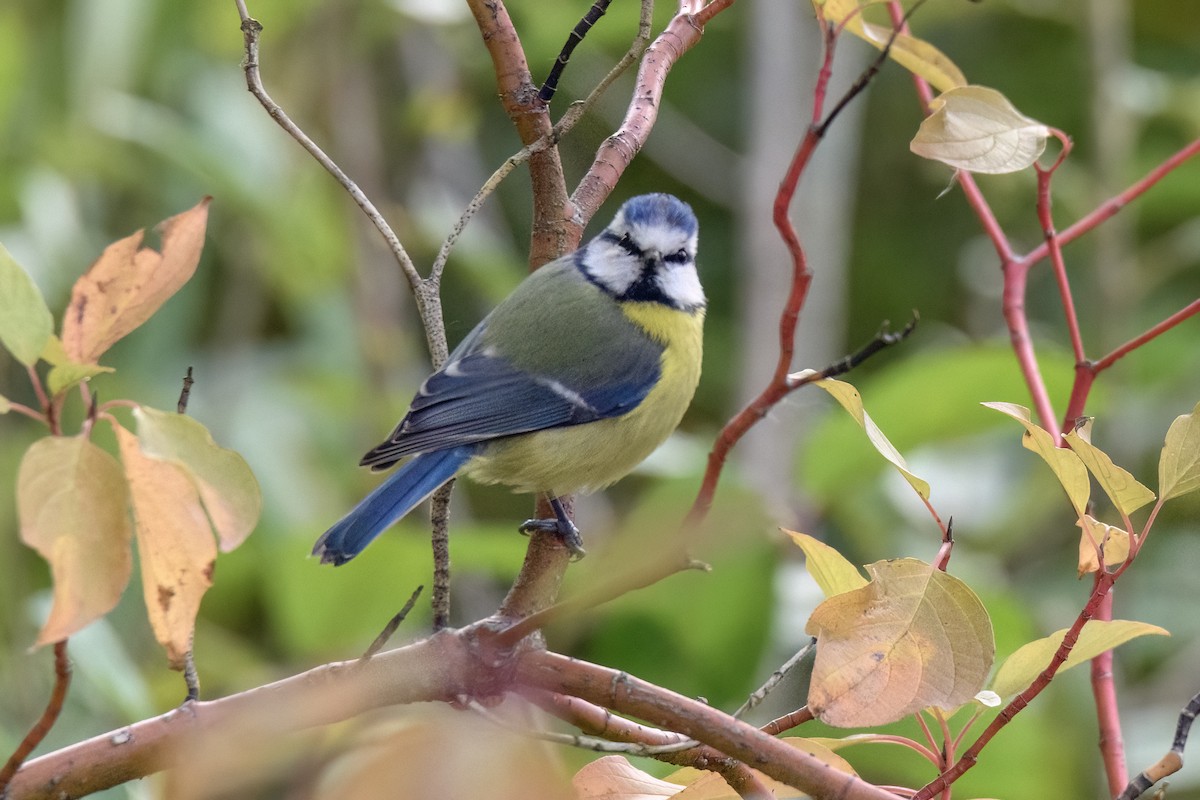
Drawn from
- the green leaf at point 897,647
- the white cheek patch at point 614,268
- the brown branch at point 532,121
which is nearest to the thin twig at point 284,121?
the brown branch at point 532,121

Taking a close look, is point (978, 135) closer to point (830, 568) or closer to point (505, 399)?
point (830, 568)

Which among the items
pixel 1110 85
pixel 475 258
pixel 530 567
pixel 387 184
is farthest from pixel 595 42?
pixel 530 567

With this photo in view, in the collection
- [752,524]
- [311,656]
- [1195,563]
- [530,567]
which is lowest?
[1195,563]

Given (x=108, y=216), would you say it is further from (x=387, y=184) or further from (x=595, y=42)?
(x=595, y=42)

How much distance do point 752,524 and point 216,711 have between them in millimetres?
328

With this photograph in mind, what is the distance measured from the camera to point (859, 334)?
2871 millimetres

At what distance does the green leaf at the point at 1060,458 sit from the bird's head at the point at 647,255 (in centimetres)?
88

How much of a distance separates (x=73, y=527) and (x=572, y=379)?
889 mm

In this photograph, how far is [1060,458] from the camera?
67 cm

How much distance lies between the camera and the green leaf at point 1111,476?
653mm

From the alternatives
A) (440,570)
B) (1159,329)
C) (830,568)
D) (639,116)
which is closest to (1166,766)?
(830,568)

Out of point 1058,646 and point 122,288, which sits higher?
point 122,288

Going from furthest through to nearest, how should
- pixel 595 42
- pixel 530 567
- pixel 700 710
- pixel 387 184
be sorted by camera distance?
pixel 387 184, pixel 595 42, pixel 530 567, pixel 700 710

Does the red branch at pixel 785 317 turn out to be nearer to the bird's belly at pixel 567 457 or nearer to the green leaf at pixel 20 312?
the green leaf at pixel 20 312
